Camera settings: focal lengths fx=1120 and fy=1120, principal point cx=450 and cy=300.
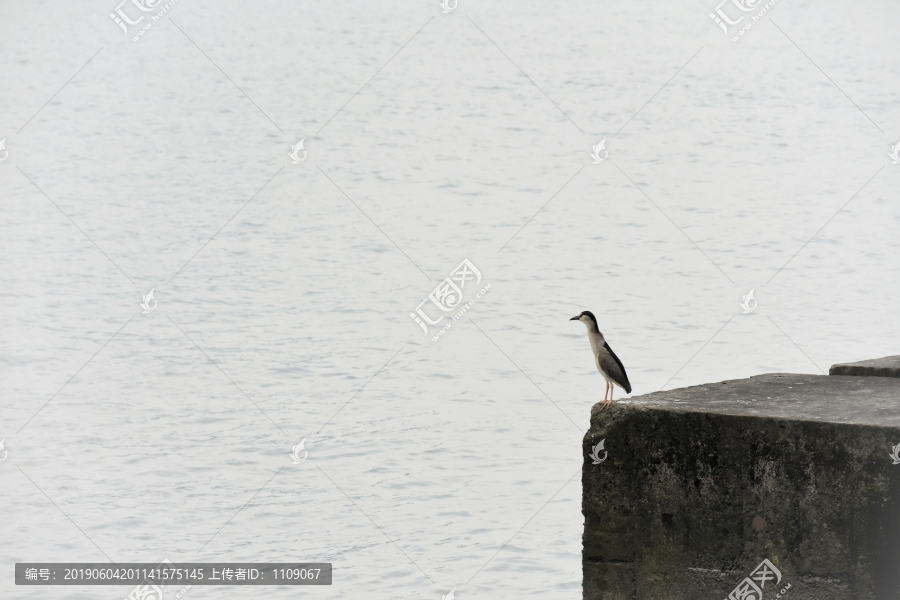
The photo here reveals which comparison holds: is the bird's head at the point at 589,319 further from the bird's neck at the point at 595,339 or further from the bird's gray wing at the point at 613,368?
the bird's gray wing at the point at 613,368

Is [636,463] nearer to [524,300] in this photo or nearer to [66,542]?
[66,542]

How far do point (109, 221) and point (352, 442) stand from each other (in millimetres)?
9240

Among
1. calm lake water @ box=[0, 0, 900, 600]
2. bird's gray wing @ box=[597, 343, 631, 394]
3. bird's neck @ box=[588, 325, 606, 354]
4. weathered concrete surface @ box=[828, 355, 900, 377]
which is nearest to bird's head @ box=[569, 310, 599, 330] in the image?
bird's neck @ box=[588, 325, 606, 354]

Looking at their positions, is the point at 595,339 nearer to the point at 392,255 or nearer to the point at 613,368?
the point at 613,368

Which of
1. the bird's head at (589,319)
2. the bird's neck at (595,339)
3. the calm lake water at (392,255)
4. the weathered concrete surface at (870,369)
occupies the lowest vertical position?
the weathered concrete surface at (870,369)

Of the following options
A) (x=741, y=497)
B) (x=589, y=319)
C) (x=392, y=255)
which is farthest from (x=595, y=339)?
(x=392, y=255)

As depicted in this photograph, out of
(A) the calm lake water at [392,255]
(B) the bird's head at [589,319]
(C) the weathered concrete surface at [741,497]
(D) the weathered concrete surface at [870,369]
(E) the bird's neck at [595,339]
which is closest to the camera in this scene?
(C) the weathered concrete surface at [741,497]

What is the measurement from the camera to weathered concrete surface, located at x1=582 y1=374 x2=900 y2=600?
153 inches

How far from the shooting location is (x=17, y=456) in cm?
886

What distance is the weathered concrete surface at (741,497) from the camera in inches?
153

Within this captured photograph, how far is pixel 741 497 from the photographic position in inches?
159

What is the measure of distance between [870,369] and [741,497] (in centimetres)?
143

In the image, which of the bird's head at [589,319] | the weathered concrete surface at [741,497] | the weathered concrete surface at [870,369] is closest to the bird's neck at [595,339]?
the bird's head at [589,319]

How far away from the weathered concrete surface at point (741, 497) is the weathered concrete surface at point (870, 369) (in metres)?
0.71
